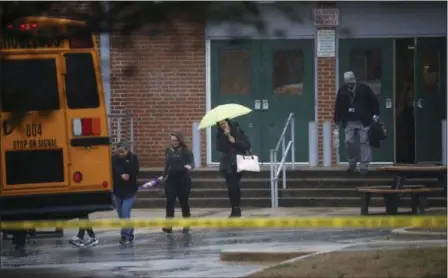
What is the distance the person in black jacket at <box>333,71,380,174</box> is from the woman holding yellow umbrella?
7.84ft

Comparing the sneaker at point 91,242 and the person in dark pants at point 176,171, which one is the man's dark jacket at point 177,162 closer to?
the person in dark pants at point 176,171

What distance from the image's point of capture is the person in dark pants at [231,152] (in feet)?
66.6

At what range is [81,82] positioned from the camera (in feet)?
51.3

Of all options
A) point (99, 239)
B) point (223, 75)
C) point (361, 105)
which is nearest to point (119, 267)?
point (99, 239)

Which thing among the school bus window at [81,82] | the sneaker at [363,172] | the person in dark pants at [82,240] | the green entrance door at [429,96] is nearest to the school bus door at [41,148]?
the school bus window at [81,82]

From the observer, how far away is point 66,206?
50.8ft

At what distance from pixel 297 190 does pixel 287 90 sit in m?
3.15

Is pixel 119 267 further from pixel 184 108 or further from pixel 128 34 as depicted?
pixel 184 108

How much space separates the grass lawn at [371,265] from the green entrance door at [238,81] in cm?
1110

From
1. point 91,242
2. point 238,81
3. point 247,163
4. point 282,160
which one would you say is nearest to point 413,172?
point 247,163

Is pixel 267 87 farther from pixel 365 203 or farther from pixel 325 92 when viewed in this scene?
pixel 365 203

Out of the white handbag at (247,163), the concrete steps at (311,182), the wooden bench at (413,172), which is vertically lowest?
the concrete steps at (311,182)

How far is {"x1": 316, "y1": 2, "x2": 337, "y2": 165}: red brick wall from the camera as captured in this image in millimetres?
24156

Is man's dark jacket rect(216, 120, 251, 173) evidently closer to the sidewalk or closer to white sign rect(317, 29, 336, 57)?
the sidewalk
